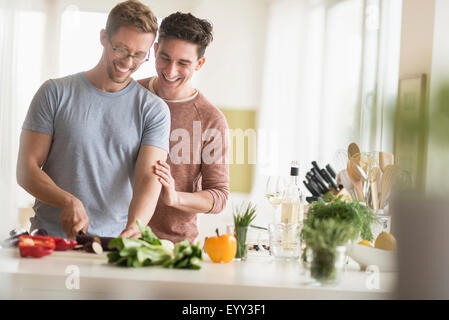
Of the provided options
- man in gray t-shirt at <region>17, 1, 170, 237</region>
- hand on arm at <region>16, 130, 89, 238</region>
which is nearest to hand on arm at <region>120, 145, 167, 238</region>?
man in gray t-shirt at <region>17, 1, 170, 237</region>

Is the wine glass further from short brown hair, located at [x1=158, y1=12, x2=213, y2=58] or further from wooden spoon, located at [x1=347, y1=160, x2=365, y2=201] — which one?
short brown hair, located at [x1=158, y1=12, x2=213, y2=58]

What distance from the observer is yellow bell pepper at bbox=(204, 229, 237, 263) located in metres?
1.46

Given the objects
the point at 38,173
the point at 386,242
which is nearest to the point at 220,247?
the point at 386,242

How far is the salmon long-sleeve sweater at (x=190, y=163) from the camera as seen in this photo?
222 cm

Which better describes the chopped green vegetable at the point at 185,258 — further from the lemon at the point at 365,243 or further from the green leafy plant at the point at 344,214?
the lemon at the point at 365,243

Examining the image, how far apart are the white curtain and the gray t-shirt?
153 centimetres

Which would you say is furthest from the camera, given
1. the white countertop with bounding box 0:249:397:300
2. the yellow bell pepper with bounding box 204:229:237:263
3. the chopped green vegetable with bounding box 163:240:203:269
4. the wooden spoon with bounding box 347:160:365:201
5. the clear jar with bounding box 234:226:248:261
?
the wooden spoon with bounding box 347:160:365:201

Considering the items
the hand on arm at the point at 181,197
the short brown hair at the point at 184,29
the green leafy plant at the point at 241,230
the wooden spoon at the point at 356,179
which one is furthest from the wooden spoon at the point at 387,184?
the short brown hair at the point at 184,29

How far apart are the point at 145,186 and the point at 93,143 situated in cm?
25

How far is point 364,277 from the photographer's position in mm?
1378

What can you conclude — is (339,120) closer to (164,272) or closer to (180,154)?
(180,154)

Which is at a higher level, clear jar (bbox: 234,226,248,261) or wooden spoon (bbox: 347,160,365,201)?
wooden spoon (bbox: 347,160,365,201)
